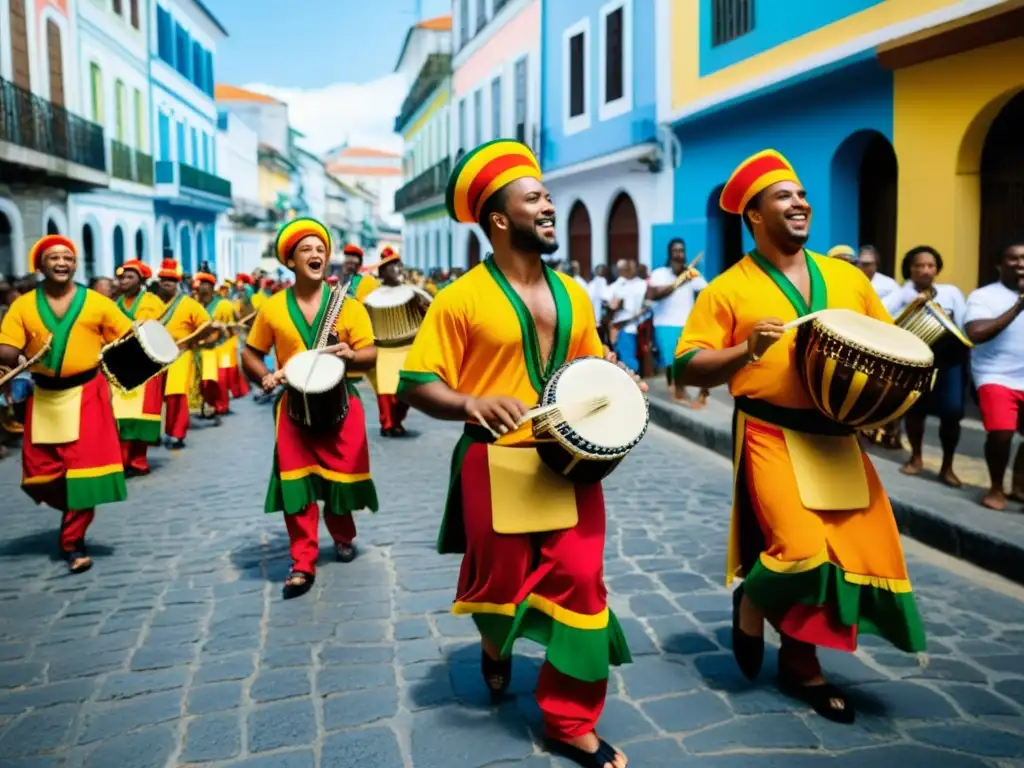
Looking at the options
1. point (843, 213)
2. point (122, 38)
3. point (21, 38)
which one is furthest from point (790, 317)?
point (122, 38)

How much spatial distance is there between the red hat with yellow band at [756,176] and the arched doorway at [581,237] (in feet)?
59.4

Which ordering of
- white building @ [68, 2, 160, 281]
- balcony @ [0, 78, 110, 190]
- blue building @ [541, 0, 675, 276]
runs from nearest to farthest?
blue building @ [541, 0, 675, 276] < balcony @ [0, 78, 110, 190] < white building @ [68, 2, 160, 281]

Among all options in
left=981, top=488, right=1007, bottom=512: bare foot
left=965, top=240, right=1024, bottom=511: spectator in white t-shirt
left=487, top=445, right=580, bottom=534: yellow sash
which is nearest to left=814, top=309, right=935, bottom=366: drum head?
left=487, top=445, right=580, bottom=534: yellow sash

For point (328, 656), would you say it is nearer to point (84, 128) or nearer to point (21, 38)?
point (21, 38)

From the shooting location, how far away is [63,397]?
614cm

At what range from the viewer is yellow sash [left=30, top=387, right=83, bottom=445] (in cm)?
611

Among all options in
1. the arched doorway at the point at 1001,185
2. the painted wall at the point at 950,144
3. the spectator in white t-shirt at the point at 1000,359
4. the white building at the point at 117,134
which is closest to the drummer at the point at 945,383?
the spectator in white t-shirt at the point at 1000,359

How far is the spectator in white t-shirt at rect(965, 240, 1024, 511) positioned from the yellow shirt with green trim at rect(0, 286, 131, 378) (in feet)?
17.4

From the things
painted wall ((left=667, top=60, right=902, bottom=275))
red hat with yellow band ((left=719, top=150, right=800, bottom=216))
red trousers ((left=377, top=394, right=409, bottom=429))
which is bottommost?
red trousers ((left=377, top=394, right=409, bottom=429))

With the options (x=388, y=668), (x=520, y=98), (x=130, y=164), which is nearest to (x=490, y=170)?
(x=388, y=668)

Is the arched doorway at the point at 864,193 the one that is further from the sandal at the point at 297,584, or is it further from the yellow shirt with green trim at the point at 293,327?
the sandal at the point at 297,584

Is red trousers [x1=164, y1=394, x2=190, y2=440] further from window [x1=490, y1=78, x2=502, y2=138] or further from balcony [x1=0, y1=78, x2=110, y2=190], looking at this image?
window [x1=490, y1=78, x2=502, y2=138]

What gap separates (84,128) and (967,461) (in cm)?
2162

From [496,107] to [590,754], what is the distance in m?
26.4
